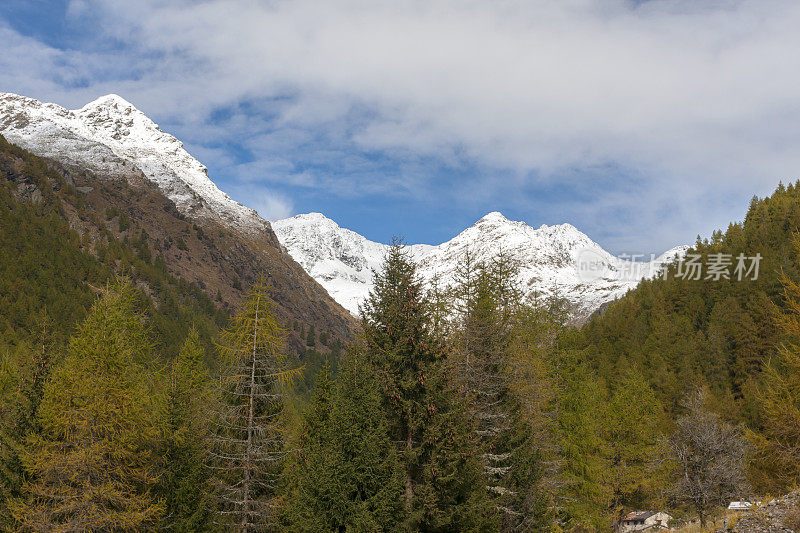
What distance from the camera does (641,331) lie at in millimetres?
92062

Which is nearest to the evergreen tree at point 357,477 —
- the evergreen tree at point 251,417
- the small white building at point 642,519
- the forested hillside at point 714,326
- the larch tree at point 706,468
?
the evergreen tree at point 251,417

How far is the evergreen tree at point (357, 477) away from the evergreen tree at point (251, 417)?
13.4ft

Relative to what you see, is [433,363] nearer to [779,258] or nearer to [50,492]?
[50,492]

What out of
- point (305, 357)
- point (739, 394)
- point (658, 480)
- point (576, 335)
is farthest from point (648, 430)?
point (305, 357)

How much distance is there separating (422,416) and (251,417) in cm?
806

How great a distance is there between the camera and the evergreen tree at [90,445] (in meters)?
19.0

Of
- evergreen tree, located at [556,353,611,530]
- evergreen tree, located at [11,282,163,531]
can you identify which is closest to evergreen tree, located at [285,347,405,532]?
evergreen tree, located at [11,282,163,531]

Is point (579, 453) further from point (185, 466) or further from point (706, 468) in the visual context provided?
point (185, 466)

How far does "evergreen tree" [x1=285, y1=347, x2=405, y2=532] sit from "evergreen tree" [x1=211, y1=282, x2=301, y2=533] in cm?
407

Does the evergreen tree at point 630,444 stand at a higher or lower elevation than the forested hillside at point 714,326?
lower

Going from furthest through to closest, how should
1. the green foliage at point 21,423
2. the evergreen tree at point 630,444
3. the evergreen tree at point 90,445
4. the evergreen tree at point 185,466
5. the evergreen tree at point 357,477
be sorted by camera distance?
the evergreen tree at point 630,444 < the evergreen tree at point 185,466 < the green foliage at point 21,423 < the evergreen tree at point 90,445 < the evergreen tree at point 357,477

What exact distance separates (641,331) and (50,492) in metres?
92.3

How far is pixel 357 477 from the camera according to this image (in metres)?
17.3

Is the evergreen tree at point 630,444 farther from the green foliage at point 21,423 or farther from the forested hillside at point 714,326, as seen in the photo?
the green foliage at point 21,423
